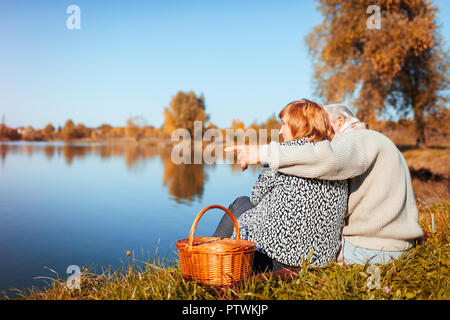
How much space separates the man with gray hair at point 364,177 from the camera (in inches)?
85.0

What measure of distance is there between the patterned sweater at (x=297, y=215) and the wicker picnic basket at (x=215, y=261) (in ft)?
0.78

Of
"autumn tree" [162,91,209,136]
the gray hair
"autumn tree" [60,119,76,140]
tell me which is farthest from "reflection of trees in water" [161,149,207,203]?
"autumn tree" [60,119,76,140]

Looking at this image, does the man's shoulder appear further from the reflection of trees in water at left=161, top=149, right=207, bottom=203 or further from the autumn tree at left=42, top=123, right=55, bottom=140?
the autumn tree at left=42, top=123, right=55, bottom=140

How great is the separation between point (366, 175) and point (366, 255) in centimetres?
60

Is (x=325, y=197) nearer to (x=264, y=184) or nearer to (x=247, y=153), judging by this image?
(x=264, y=184)

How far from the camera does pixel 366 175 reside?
2.49m

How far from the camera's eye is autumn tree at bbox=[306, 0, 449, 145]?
12.3 meters

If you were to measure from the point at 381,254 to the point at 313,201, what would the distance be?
2.54ft

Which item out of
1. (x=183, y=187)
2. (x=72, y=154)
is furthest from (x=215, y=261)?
(x=72, y=154)
